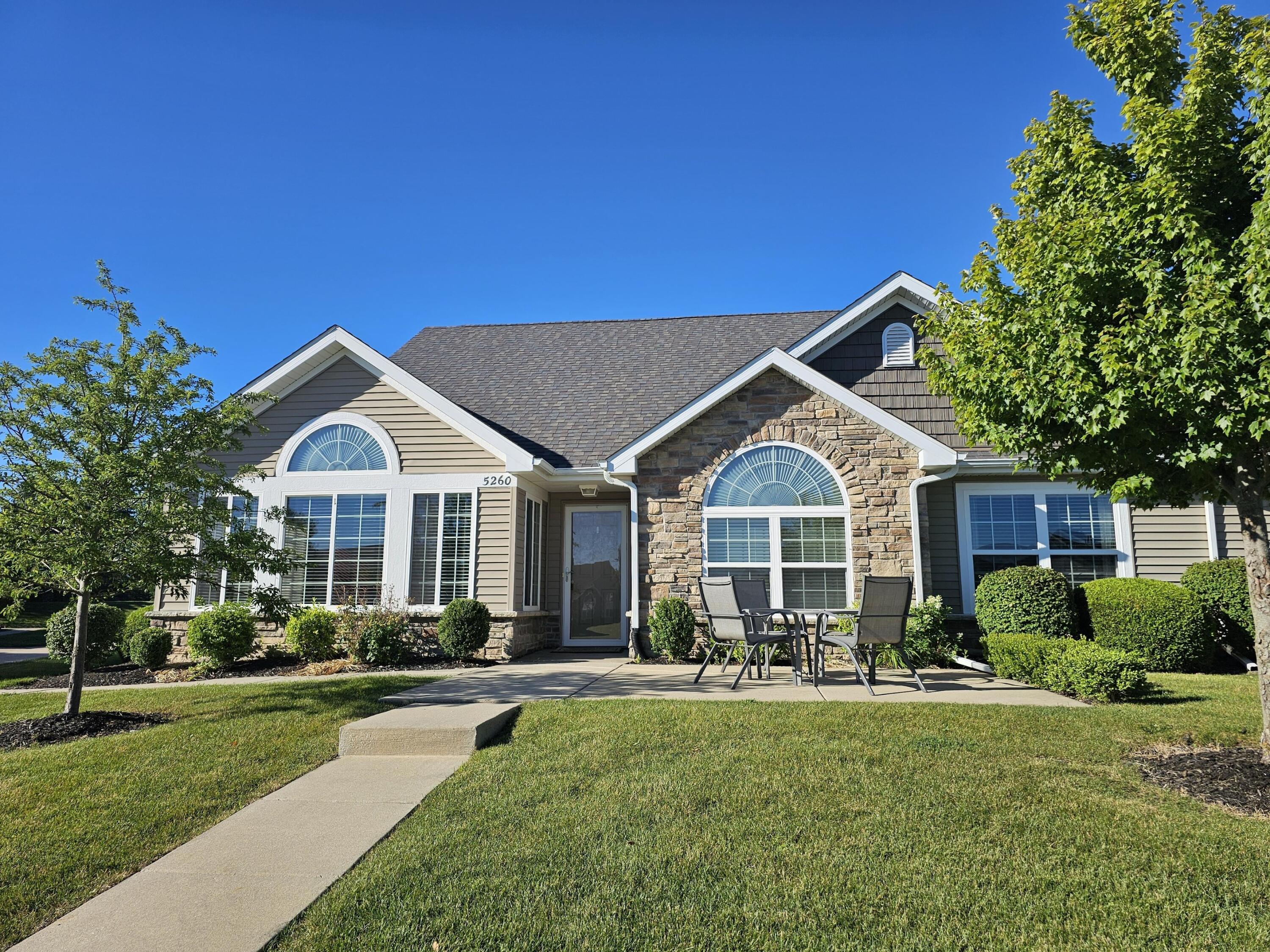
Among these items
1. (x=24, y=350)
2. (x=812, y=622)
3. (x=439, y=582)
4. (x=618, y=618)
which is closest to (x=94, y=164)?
(x=24, y=350)

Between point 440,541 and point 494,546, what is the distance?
2.76 ft

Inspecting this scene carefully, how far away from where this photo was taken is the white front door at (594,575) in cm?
1235

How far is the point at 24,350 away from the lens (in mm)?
6648

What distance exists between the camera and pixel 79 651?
6844mm

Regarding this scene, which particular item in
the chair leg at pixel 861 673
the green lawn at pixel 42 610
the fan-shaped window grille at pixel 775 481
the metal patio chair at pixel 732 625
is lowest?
the green lawn at pixel 42 610

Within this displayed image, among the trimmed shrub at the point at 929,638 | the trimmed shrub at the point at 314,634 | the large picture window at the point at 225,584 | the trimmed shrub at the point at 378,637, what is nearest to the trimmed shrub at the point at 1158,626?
the trimmed shrub at the point at 929,638

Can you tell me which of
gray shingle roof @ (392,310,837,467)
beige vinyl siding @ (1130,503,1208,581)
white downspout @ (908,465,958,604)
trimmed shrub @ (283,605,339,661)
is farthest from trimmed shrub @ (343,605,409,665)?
beige vinyl siding @ (1130,503,1208,581)

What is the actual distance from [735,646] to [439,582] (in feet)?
14.9

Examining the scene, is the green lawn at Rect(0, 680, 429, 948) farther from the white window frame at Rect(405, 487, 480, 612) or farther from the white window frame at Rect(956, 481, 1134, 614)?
the white window frame at Rect(956, 481, 1134, 614)

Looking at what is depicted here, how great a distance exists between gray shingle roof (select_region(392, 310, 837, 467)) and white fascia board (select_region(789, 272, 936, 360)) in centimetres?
170

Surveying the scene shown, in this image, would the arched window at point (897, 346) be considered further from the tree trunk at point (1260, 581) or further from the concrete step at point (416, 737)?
the concrete step at point (416, 737)

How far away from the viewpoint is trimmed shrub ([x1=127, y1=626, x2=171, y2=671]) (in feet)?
33.7

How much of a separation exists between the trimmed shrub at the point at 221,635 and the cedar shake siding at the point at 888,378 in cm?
928

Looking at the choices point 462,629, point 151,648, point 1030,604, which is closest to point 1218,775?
point 1030,604
